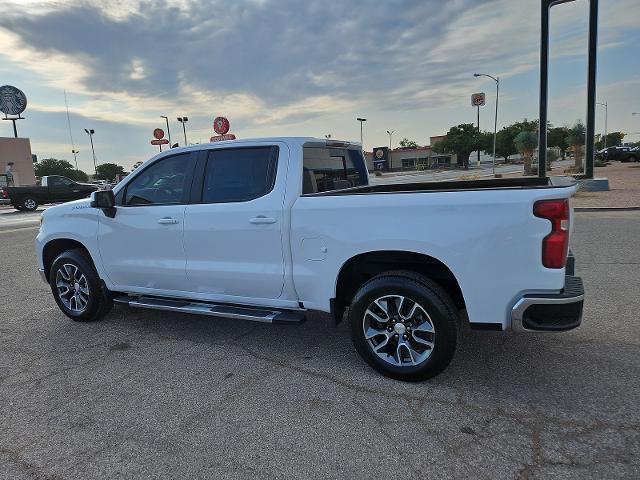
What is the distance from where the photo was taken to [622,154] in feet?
162

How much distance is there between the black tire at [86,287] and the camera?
16.5ft

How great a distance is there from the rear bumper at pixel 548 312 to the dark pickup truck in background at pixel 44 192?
2571cm

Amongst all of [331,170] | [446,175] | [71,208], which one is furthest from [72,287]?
[446,175]

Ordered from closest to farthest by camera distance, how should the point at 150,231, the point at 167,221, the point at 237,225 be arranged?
the point at 237,225 → the point at 167,221 → the point at 150,231

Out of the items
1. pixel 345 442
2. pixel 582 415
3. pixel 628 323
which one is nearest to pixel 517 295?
pixel 582 415

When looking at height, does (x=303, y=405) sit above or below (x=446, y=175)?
below

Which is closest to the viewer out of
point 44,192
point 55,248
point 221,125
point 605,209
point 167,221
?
point 167,221

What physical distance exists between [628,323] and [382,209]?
2.94 m

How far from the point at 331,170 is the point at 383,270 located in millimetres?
1272

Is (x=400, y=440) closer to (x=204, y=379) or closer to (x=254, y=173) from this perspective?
(x=204, y=379)

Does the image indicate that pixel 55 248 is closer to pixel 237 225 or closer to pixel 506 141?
Result: pixel 237 225

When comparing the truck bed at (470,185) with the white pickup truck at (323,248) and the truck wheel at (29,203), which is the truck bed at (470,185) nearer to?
the white pickup truck at (323,248)

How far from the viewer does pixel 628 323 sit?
448 cm

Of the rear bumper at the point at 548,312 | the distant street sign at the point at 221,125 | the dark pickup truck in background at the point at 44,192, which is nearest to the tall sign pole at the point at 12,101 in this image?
the dark pickup truck in background at the point at 44,192
